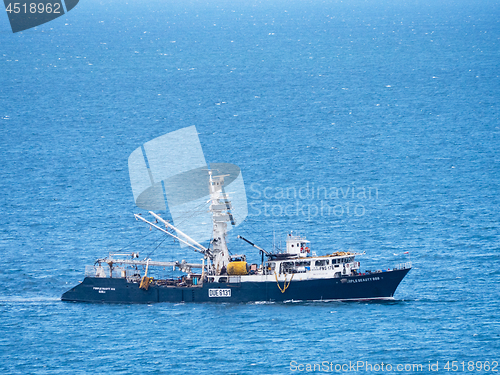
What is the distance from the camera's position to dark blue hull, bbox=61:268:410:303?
414ft

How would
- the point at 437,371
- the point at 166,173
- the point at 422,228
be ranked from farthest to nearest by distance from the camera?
the point at 166,173 → the point at 422,228 → the point at 437,371

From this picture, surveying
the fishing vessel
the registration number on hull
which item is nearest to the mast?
the fishing vessel

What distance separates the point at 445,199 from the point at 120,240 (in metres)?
64.6

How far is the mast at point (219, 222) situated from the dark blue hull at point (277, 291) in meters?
4.18

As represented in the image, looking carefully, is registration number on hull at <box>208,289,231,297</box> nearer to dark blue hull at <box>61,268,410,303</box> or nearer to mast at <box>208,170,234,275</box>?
dark blue hull at <box>61,268,410,303</box>

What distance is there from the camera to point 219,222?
426 feet

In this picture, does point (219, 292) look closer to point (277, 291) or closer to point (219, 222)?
point (277, 291)

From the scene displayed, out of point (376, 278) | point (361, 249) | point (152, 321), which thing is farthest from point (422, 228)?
point (152, 321)

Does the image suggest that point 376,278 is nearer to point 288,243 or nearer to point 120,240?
point 288,243

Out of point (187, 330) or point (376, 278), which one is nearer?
point (187, 330)

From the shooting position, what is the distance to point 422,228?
159 meters

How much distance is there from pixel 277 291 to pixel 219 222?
13.2m

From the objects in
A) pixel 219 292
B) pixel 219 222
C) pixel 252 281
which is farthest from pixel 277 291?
pixel 219 222

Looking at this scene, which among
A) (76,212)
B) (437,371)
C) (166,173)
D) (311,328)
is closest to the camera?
(437,371)
